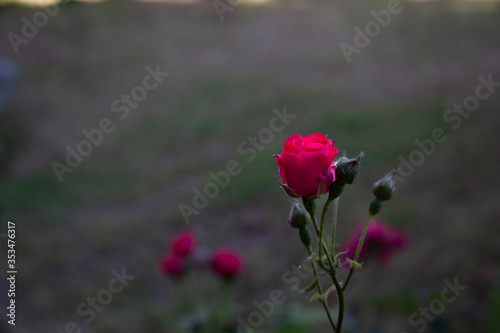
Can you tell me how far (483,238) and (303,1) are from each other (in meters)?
4.93

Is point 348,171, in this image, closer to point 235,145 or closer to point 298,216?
point 298,216

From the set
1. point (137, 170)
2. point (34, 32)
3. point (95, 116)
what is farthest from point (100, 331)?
point (34, 32)

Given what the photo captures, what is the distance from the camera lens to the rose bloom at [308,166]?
65 centimetres

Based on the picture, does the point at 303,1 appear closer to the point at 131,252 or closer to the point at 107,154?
the point at 107,154

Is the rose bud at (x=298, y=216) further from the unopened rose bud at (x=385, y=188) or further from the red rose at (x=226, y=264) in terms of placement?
the red rose at (x=226, y=264)
